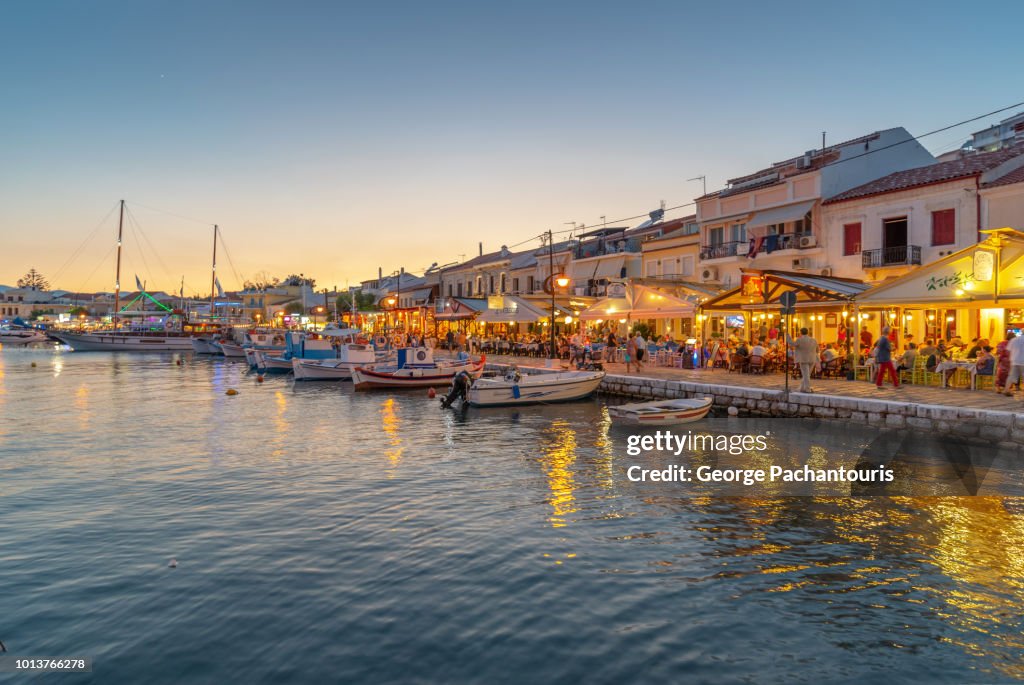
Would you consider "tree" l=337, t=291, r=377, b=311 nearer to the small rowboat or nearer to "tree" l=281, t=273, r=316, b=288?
"tree" l=281, t=273, r=316, b=288

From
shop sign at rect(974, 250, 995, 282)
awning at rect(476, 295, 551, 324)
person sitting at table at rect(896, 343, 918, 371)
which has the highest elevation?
shop sign at rect(974, 250, 995, 282)

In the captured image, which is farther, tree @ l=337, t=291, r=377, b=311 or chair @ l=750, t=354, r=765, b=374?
tree @ l=337, t=291, r=377, b=311

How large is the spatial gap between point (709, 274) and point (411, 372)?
17.1 metres

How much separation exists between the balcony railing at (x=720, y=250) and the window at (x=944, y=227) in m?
8.83

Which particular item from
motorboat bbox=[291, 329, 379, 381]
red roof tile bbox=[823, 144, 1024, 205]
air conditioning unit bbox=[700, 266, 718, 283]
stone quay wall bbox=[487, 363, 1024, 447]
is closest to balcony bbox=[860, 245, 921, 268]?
red roof tile bbox=[823, 144, 1024, 205]

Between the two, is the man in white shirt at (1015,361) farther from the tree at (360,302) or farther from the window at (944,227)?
the tree at (360,302)

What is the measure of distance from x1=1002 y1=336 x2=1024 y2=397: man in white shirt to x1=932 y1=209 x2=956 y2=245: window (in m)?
10.3

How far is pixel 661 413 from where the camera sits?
17.4 m

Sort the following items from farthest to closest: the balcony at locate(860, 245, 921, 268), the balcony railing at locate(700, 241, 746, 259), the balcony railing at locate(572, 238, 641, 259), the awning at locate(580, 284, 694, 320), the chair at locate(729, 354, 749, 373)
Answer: the balcony railing at locate(572, 238, 641, 259) → the balcony railing at locate(700, 241, 746, 259) → the awning at locate(580, 284, 694, 320) → the balcony at locate(860, 245, 921, 268) → the chair at locate(729, 354, 749, 373)

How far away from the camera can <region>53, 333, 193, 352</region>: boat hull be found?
243ft

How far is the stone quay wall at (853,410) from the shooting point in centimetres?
1370

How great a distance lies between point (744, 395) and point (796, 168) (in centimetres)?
1861

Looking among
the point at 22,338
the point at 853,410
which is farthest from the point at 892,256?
the point at 22,338

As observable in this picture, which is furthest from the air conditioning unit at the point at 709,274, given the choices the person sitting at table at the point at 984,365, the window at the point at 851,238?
the person sitting at table at the point at 984,365
